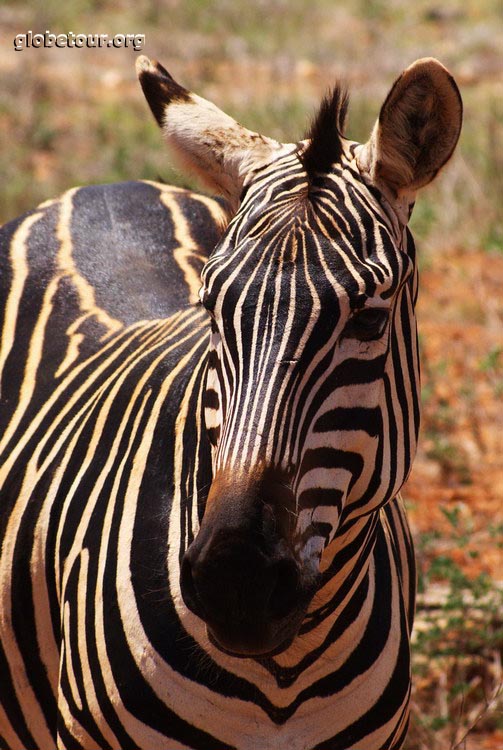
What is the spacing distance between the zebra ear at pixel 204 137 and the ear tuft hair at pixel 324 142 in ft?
0.72

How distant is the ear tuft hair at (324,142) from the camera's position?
2428mm

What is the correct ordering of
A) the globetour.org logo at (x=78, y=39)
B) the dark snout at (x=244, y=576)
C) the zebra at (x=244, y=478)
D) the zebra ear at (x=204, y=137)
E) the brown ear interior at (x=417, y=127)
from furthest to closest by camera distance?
the globetour.org logo at (x=78, y=39) → the zebra ear at (x=204, y=137) → the brown ear interior at (x=417, y=127) → the zebra at (x=244, y=478) → the dark snout at (x=244, y=576)

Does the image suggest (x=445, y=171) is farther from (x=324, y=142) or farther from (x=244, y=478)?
(x=244, y=478)

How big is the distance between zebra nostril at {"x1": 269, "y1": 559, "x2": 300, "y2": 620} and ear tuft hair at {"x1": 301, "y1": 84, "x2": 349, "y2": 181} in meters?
0.90

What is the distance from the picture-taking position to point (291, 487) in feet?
7.00

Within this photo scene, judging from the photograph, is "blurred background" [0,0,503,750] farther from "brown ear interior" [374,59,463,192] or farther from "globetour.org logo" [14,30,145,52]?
"globetour.org logo" [14,30,145,52]

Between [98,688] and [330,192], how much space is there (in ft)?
4.38

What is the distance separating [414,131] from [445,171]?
15cm

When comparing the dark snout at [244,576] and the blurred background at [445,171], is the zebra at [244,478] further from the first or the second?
the blurred background at [445,171]

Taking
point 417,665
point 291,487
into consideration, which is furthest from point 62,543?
point 417,665

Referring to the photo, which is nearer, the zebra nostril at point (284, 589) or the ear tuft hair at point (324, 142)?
the zebra nostril at point (284, 589)

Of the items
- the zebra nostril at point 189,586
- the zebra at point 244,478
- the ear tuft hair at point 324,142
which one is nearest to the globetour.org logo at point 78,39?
the zebra at point 244,478

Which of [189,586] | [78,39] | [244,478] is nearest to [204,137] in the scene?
[244,478]

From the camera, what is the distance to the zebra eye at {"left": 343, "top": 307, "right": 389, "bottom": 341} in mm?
2238
